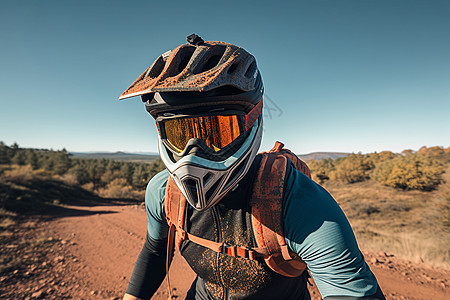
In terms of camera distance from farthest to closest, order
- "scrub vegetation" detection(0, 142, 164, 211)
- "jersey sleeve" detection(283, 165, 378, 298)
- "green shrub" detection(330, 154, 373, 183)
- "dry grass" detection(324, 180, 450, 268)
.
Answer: "green shrub" detection(330, 154, 373, 183) < "scrub vegetation" detection(0, 142, 164, 211) < "dry grass" detection(324, 180, 450, 268) < "jersey sleeve" detection(283, 165, 378, 298)

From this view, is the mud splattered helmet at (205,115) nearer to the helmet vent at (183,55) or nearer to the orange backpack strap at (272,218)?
the helmet vent at (183,55)

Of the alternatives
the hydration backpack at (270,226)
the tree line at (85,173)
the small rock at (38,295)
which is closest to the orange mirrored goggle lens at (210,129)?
the hydration backpack at (270,226)

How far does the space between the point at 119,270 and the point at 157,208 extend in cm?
448

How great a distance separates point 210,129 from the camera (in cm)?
126

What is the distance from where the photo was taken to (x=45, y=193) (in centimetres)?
1200

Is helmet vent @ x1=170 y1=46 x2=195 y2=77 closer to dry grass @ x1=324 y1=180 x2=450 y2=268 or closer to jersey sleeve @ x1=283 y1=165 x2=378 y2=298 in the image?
jersey sleeve @ x1=283 y1=165 x2=378 y2=298

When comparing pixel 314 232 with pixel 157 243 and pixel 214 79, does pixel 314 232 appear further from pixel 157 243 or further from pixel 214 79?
pixel 157 243

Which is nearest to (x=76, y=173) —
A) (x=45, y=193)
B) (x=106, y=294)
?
(x=45, y=193)

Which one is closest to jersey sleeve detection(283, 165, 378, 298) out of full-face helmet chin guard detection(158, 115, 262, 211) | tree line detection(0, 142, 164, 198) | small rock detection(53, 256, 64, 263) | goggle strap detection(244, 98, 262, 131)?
full-face helmet chin guard detection(158, 115, 262, 211)

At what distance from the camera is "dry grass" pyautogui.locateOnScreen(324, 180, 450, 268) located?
225 inches

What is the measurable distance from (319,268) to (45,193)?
16319mm

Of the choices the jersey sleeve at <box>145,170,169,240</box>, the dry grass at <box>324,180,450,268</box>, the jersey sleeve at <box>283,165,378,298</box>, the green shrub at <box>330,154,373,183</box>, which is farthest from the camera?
the green shrub at <box>330,154,373,183</box>

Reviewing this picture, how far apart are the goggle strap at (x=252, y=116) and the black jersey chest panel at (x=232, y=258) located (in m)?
0.33

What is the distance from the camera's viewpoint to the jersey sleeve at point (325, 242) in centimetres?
92
